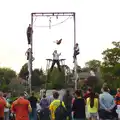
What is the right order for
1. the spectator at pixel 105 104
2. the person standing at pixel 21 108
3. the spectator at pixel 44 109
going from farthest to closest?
1. the spectator at pixel 44 109
2. the spectator at pixel 105 104
3. the person standing at pixel 21 108

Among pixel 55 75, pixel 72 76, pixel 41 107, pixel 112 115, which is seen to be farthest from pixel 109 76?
pixel 112 115

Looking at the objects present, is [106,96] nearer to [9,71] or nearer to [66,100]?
[66,100]

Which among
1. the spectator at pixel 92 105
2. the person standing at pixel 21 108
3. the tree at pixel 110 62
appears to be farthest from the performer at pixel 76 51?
the tree at pixel 110 62

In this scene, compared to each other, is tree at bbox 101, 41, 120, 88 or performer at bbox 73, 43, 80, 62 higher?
tree at bbox 101, 41, 120, 88

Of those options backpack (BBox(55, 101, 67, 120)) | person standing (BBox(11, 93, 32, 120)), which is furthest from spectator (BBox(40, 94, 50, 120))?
person standing (BBox(11, 93, 32, 120))

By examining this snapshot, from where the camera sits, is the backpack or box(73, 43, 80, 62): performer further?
box(73, 43, 80, 62): performer

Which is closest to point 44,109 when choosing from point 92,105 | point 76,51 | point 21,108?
point 92,105

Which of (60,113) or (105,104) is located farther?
(105,104)

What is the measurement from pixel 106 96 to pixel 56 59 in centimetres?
1841

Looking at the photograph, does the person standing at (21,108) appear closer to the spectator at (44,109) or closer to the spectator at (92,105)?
the spectator at (92,105)

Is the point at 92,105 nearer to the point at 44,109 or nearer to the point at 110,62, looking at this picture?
the point at 44,109

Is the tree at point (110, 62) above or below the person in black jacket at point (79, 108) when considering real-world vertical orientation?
above

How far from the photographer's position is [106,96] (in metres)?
15.7

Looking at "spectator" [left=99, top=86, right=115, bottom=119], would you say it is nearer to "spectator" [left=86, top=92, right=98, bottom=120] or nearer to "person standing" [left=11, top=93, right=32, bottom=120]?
"spectator" [left=86, top=92, right=98, bottom=120]
